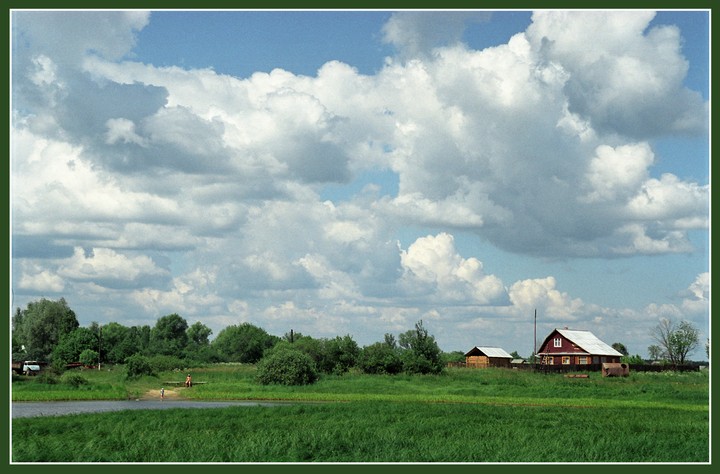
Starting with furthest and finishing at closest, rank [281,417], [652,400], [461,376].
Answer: [461,376], [652,400], [281,417]

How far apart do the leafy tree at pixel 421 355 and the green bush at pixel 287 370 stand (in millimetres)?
6943

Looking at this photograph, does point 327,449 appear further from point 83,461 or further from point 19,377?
point 19,377

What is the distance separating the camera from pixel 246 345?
241 feet

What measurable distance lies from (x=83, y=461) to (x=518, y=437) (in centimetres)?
1237

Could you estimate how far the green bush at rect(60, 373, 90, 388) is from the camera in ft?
144

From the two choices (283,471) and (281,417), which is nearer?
(283,471)

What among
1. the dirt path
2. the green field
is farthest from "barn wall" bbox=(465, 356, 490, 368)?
the dirt path

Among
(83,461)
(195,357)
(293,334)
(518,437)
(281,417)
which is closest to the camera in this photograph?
(83,461)

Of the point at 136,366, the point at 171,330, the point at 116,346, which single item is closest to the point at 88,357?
the point at 116,346

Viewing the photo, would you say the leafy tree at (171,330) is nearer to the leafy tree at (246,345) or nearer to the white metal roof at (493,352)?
the leafy tree at (246,345)

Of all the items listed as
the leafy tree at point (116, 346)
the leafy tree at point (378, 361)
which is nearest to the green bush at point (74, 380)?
the leafy tree at point (116, 346)

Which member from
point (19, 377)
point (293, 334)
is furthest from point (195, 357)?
point (19, 377)

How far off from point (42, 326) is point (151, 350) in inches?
302

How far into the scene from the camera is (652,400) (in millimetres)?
39656
